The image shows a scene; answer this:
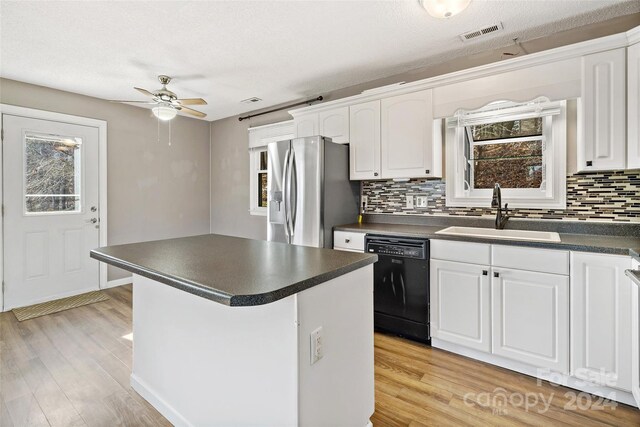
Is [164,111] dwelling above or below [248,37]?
below

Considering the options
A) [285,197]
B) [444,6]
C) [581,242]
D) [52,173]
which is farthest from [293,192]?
[52,173]

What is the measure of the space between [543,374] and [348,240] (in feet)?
5.61

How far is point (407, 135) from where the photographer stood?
2.91 meters

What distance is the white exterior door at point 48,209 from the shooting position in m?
3.41

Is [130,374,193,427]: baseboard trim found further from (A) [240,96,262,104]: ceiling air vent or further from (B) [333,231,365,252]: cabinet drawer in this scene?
(A) [240,96,262,104]: ceiling air vent

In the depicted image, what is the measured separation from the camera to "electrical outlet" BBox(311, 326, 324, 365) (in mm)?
1229

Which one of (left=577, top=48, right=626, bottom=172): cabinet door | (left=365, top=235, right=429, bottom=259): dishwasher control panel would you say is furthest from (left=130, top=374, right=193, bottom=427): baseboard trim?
(left=577, top=48, right=626, bottom=172): cabinet door

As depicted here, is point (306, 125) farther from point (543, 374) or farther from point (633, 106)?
point (543, 374)

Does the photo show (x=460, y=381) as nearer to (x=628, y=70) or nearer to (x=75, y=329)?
(x=628, y=70)

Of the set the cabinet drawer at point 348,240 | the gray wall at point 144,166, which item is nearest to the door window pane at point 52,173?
the gray wall at point 144,166

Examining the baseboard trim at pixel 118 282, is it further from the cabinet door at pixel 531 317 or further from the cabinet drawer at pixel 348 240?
the cabinet door at pixel 531 317

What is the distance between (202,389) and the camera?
153 centimetres

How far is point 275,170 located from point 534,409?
2.84 metres

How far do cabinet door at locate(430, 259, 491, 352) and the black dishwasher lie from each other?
77 millimetres
